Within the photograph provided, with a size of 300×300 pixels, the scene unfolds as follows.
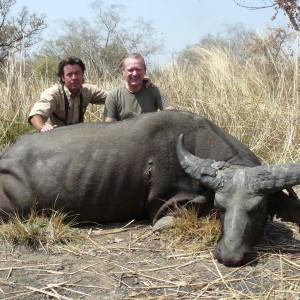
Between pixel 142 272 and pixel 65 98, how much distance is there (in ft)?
10.9

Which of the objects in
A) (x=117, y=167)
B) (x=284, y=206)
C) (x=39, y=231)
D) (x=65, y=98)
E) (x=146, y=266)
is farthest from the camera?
(x=65, y=98)

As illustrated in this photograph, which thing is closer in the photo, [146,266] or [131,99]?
[146,266]

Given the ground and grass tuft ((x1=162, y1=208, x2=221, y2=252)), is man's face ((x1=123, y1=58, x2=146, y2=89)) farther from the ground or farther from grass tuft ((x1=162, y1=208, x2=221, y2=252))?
the ground

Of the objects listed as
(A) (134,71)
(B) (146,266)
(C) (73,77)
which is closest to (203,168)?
(B) (146,266)

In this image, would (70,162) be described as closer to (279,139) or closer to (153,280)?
(153,280)

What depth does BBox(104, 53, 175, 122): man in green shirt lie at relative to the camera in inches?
246

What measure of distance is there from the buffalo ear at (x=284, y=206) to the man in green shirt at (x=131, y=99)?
2528mm

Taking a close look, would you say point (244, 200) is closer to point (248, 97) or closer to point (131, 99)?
point (131, 99)

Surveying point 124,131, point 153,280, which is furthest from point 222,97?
point 153,280

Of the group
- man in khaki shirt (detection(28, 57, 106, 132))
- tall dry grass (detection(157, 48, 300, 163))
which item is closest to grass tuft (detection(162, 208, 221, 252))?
man in khaki shirt (detection(28, 57, 106, 132))

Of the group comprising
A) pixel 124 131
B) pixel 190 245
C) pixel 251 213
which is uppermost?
pixel 124 131

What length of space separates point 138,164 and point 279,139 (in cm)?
291

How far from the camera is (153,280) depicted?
11.0 feet

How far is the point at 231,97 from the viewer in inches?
295
